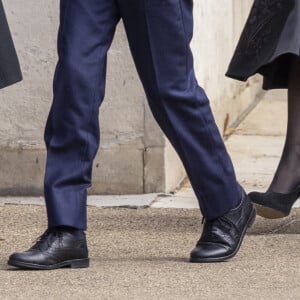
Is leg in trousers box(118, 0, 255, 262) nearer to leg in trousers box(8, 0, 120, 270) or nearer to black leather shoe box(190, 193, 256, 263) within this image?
black leather shoe box(190, 193, 256, 263)

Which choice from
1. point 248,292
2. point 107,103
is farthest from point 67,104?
point 107,103

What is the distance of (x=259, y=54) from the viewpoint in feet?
16.5

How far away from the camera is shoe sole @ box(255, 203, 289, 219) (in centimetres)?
506

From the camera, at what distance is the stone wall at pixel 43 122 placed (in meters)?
5.90

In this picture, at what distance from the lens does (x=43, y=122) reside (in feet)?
19.8

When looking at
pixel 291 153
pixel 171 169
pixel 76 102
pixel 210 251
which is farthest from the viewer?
pixel 171 169

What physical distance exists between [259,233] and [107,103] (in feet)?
3.76

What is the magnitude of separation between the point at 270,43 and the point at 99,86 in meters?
0.91

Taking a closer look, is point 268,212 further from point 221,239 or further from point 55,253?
point 55,253

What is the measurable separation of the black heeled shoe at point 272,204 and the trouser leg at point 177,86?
57 centimetres

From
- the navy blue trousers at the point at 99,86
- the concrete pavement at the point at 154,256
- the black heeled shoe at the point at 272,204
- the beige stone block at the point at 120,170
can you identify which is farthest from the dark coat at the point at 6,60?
the beige stone block at the point at 120,170

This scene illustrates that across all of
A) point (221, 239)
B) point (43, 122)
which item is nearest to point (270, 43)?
point (221, 239)

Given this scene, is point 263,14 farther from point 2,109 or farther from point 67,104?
point 2,109

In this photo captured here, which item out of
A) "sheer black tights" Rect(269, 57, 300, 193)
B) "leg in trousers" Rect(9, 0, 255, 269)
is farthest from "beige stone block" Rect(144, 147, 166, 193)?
"leg in trousers" Rect(9, 0, 255, 269)
